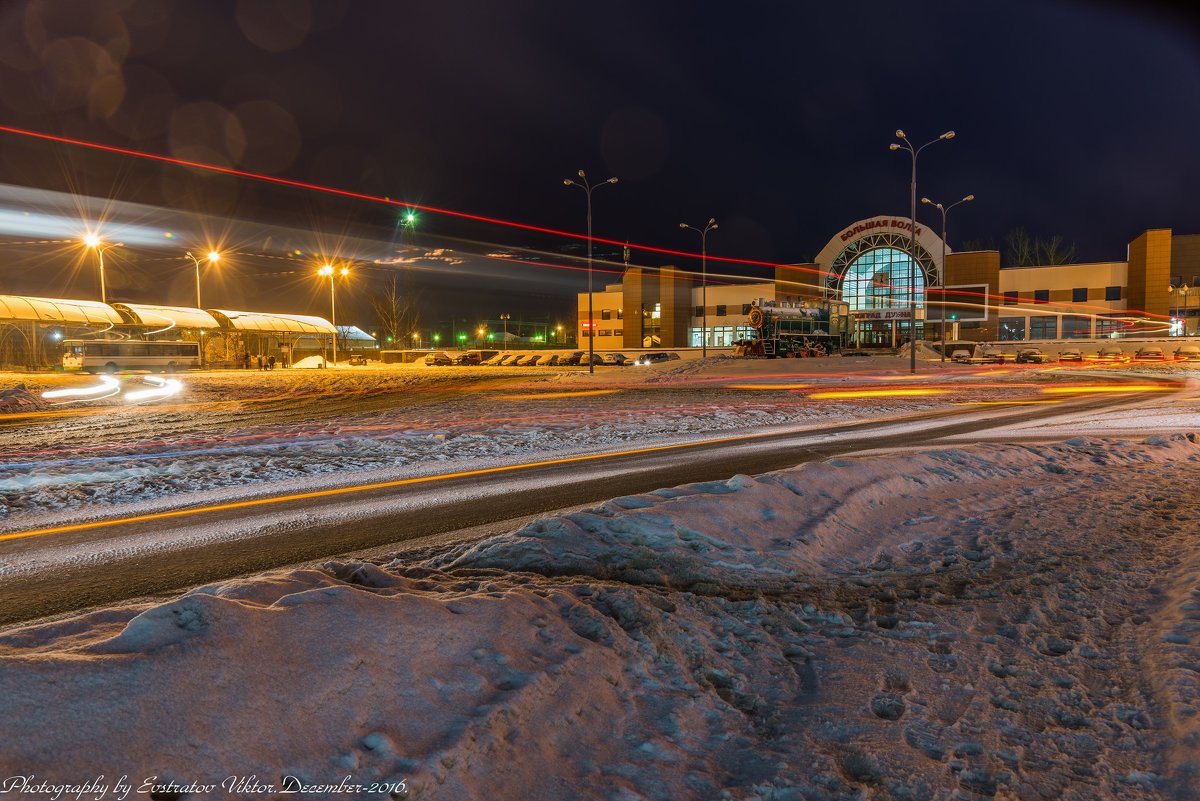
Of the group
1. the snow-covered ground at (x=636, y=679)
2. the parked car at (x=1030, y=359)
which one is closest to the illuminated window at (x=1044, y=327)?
the parked car at (x=1030, y=359)

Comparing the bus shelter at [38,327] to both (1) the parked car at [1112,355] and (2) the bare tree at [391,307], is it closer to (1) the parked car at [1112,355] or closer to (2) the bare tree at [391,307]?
(2) the bare tree at [391,307]

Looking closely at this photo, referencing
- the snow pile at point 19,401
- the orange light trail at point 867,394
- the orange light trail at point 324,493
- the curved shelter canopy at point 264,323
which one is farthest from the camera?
the curved shelter canopy at point 264,323

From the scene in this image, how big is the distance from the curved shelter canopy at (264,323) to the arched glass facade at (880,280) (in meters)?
50.6

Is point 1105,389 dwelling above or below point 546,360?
below

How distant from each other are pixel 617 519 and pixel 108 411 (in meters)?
18.9

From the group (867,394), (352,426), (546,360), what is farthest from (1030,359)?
(352,426)

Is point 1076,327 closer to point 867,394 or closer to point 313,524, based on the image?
point 867,394

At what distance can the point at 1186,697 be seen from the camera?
3426 mm

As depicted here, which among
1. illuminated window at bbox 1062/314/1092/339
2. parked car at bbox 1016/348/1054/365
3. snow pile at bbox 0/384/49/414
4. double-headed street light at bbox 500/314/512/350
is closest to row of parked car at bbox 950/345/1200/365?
parked car at bbox 1016/348/1054/365

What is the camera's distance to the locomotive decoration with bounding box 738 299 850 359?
42469 mm

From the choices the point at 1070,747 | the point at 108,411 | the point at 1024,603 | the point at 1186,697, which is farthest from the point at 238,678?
the point at 108,411

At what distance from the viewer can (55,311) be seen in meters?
41.1

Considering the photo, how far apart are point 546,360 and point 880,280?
3559cm

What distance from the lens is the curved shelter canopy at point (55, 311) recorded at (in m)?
38.8
